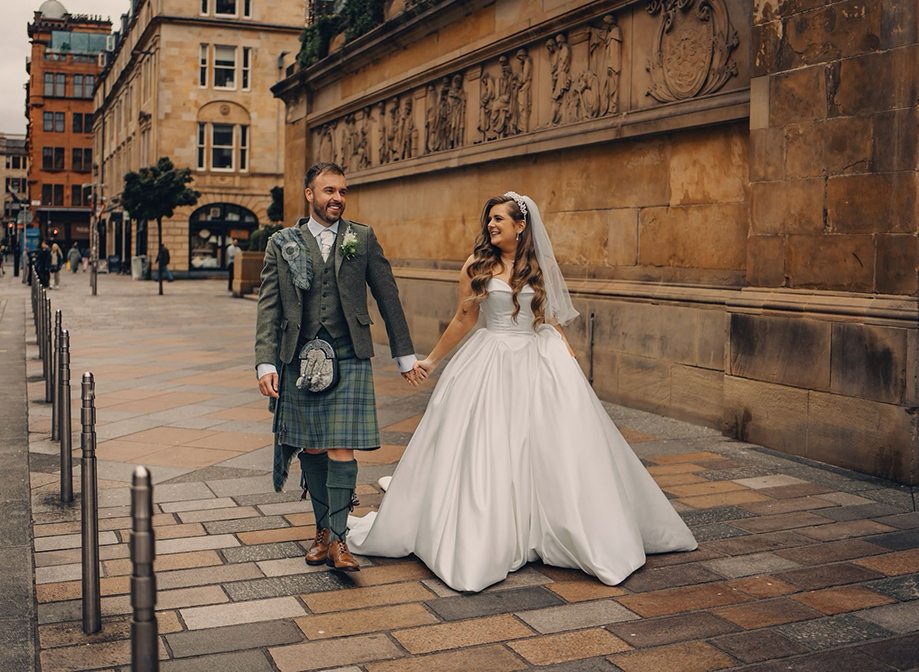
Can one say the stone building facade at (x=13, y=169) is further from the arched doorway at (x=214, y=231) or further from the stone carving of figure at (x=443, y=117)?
the stone carving of figure at (x=443, y=117)

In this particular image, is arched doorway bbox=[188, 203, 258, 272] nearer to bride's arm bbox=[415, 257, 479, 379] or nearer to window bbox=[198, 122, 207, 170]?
window bbox=[198, 122, 207, 170]

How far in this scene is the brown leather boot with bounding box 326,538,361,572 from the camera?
4.66 metres

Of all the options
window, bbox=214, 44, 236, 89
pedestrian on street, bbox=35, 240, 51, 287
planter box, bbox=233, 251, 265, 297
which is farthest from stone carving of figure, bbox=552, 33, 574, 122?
window, bbox=214, 44, 236, 89

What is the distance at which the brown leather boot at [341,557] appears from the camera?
4.66m

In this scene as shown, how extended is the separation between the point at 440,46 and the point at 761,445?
856 centimetres

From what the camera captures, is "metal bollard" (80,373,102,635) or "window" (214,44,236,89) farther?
"window" (214,44,236,89)

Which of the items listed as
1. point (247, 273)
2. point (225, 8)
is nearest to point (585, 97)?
point (247, 273)

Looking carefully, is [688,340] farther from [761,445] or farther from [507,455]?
[507,455]

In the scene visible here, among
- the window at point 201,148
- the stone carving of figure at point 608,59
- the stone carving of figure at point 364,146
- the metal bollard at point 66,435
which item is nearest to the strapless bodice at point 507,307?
the metal bollard at point 66,435

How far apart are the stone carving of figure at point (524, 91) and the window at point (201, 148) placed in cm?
3739

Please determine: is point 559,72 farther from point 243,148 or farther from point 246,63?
point 246,63

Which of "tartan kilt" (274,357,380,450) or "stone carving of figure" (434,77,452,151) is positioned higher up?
"stone carving of figure" (434,77,452,151)

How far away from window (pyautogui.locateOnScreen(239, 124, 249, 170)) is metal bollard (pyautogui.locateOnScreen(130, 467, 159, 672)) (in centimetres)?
4657

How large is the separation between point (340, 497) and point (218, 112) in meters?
45.1
